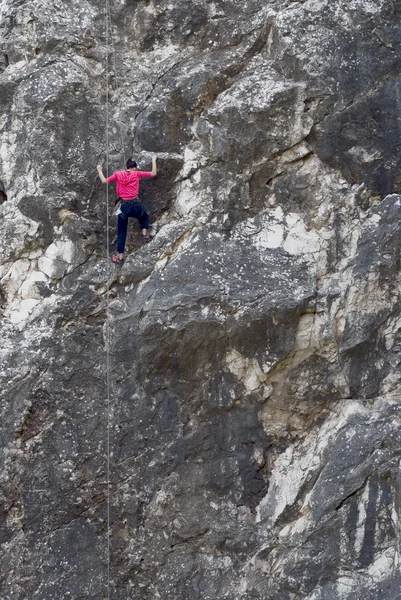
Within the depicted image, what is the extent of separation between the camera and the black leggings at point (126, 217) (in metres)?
10.5

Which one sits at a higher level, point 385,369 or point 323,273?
point 323,273

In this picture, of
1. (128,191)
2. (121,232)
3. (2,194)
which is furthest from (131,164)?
(2,194)

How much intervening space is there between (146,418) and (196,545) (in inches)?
64.1

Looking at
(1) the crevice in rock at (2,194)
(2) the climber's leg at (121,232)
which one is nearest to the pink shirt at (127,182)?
(2) the climber's leg at (121,232)

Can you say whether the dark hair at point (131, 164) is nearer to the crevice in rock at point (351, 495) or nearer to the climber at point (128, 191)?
the climber at point (128, 191)

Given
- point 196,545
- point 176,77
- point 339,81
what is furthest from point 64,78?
point 196,545

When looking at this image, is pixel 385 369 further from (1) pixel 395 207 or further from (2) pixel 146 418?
(2) pixel 146 418

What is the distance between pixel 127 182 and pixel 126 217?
1.39 feet

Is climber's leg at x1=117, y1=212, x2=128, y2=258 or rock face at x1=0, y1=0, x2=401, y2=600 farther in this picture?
climber's leg at x1=117, y1=212, x2=128, y2=258

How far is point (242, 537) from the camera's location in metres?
10.3

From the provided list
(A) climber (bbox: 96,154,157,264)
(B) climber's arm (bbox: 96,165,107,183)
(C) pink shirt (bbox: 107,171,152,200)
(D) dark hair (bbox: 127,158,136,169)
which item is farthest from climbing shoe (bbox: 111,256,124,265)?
(D) dark hair (bbox: 127,158,136,169)

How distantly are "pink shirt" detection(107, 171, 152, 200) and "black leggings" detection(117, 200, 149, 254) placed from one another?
0.28 ft

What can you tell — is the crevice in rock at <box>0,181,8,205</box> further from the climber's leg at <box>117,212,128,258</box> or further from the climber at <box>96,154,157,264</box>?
the climber's leg at <box>117,212,128,258</box>

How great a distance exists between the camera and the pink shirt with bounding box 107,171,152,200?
412 inches
